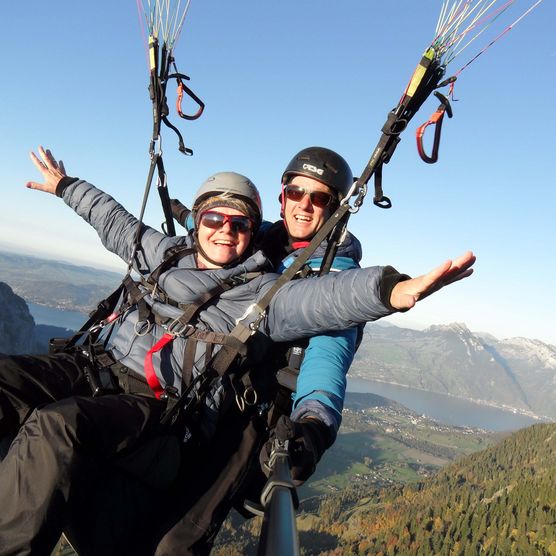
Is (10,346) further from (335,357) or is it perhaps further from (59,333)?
(335,357)

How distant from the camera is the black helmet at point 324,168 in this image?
4258mm

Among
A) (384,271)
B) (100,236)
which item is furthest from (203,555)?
(100,236)

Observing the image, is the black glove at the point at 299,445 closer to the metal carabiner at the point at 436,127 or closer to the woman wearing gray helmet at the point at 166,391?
the woman wearing gray helmet at the point at 166,391

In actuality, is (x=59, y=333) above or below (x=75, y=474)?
below

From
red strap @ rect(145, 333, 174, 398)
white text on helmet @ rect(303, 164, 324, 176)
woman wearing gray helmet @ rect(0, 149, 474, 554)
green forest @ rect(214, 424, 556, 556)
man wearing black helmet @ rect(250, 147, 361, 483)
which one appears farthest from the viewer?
green forest @ rect(214, 424, 556, 556)

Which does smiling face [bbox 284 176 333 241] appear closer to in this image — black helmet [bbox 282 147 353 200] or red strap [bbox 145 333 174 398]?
black helmet [bbox 282 147 353 200]

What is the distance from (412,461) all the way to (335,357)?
13981 centimetres

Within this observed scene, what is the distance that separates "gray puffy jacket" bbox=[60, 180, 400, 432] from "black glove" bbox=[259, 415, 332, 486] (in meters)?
0.65

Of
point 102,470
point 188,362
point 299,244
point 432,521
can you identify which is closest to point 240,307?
point 188,362

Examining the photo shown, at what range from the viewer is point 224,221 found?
350 centimetres

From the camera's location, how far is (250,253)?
377cm

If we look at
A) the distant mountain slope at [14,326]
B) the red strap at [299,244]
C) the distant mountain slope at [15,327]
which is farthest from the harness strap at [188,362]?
the distant mountain slope at [14,326]

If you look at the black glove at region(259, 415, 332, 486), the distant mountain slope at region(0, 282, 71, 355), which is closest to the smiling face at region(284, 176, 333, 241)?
the black glove at region(259, 415, 332, 486)

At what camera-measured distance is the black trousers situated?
2.02 m
